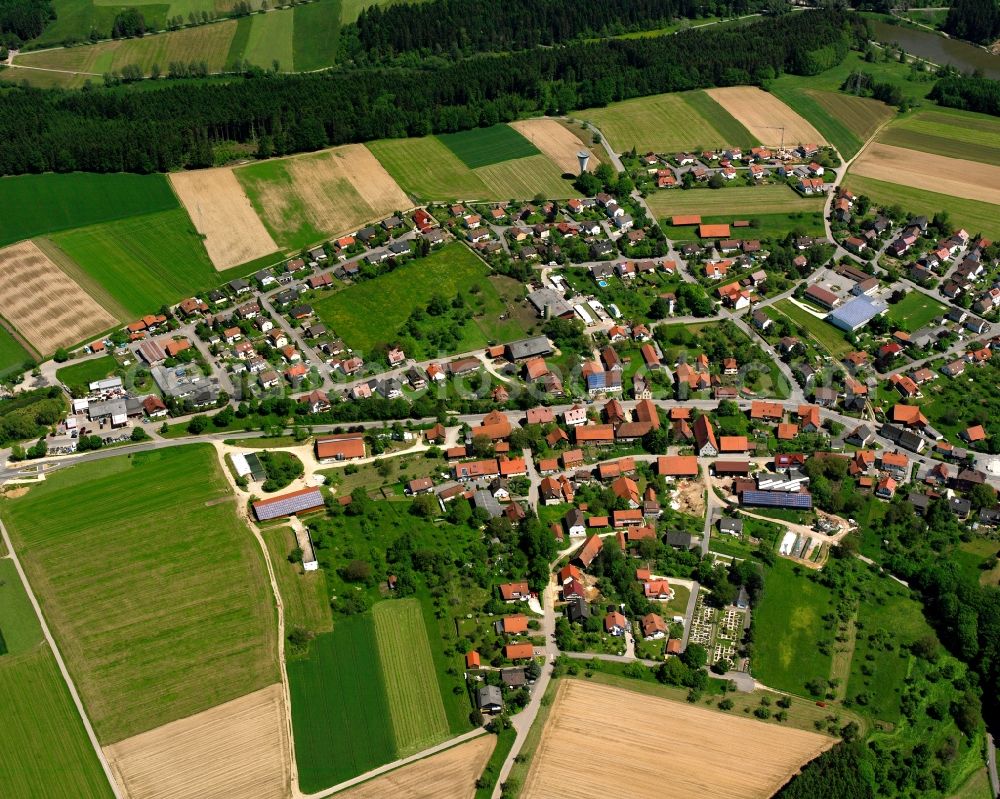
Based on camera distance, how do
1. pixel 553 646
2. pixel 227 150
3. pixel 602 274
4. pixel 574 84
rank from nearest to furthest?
pixel 553 646, pixel 602 274, pixel 227 150, pixel 574 84

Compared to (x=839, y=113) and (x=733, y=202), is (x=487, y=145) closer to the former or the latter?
(x=733, y=202)

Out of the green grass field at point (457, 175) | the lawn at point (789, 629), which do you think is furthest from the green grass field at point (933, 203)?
the lawn at point (789, 629)

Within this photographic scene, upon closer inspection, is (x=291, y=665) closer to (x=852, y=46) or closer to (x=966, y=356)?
(x=966, y=356)

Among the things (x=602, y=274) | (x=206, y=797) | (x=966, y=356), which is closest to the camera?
(x=206, y=797)

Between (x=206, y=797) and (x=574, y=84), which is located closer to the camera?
(x=206, y=797)

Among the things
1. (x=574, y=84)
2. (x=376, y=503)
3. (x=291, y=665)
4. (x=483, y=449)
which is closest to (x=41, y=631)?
(x=291, y=665)

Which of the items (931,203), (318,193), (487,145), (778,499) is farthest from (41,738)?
(931,203)

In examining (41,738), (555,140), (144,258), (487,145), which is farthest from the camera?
(555,140)
